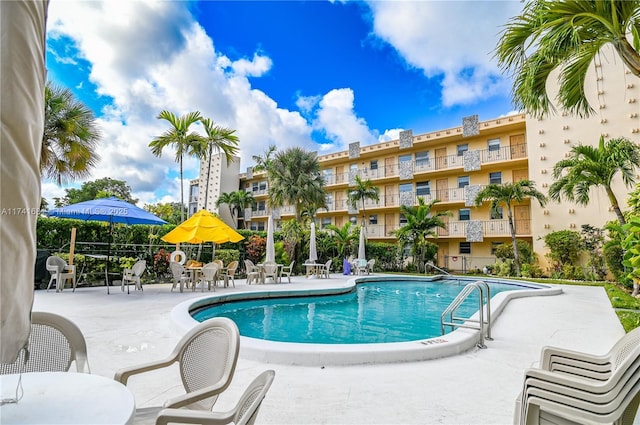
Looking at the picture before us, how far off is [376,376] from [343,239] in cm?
1748

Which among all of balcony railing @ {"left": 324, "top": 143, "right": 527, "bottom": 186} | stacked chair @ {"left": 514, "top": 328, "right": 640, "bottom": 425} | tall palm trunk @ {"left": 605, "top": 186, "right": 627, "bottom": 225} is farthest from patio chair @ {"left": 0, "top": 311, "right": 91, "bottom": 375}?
balcony railing @ {"left": 324, "top": 143, "right": 527, "bottom": 186}

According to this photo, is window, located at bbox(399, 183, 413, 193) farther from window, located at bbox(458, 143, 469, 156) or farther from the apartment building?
window, located at bbox(458, 143, 469, 156)

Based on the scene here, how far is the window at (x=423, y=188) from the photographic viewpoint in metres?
26.5

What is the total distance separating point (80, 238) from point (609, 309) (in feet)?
54.6

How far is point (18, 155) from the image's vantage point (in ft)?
3.50

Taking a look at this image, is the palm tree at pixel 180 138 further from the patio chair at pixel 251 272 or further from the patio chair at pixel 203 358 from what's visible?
the patio chair at pixel 203 358

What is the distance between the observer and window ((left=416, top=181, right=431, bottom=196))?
26.5 m

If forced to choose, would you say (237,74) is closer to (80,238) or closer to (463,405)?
(80,238)

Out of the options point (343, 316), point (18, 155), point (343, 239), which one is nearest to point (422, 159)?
point (343, 239)

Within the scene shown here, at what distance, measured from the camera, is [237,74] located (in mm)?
15695

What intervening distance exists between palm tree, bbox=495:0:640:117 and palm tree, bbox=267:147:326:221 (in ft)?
51.1

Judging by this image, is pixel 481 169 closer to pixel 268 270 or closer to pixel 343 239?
pixel 343 239

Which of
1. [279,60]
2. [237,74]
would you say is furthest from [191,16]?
[279,60]

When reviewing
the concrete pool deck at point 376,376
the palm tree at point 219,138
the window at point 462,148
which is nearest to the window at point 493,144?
the window at point 462,148
